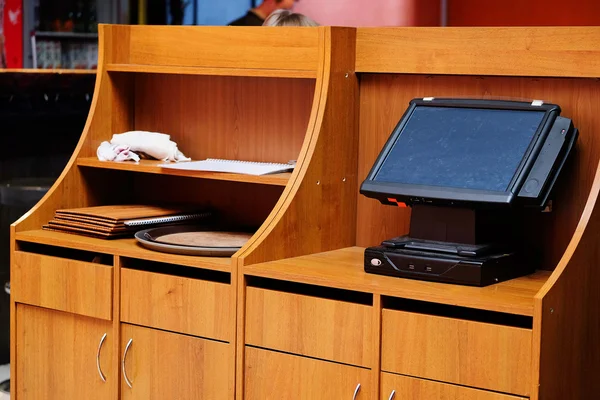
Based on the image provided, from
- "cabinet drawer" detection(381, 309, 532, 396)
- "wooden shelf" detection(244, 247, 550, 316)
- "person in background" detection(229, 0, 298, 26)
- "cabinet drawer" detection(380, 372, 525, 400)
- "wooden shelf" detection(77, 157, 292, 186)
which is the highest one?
"person in background" detection(229, 0, 298, 26)

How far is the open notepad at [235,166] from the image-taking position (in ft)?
10.1

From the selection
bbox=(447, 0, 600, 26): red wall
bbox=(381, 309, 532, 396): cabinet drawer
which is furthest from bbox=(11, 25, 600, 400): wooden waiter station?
bbox=(447, 0, 600, 26): red wall

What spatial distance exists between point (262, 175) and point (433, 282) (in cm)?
69

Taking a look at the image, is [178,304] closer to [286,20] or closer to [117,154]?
[117,154]

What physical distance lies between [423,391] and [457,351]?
0.15 metres

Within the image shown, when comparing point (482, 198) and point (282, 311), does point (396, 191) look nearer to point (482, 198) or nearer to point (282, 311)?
point (482, 198)

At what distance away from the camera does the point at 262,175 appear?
9.89ft

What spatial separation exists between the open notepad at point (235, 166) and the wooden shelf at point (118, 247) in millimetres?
288

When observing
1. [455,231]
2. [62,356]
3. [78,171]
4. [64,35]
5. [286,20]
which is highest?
[64,35]

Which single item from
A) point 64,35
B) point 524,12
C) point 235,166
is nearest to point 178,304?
point 235,166

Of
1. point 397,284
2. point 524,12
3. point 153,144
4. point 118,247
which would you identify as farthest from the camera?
point 524,12

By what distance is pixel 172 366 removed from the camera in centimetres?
300

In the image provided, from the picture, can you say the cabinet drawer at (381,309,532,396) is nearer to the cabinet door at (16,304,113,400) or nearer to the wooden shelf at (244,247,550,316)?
the wooden shelf at (244,247,550,316)

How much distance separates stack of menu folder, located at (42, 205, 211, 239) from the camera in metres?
3.23
